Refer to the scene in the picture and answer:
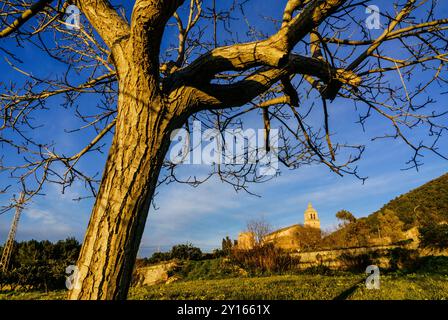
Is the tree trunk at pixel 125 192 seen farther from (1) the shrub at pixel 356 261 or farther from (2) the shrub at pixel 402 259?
(1) the shrub at pixel 356 261

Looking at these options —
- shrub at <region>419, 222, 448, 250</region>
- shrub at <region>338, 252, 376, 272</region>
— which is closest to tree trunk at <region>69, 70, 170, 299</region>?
shrub at <region>338, 252, 376, 272</region>

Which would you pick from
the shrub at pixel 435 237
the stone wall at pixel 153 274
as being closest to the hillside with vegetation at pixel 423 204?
the shrub at pixel 435 237

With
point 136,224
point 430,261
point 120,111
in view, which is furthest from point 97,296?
point 430,261

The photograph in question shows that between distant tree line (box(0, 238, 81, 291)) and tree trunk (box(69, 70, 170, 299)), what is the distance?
10906 millimetres

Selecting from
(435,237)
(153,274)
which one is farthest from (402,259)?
(153,274)

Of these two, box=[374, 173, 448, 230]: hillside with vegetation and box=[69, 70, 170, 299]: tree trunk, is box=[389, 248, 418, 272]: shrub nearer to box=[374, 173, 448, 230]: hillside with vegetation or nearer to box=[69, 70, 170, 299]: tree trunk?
box=[374, 173, 448, 230]: hillside with vegetation

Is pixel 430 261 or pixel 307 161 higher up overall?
pixel 307 161

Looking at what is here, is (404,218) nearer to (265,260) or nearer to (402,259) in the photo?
(402,259)

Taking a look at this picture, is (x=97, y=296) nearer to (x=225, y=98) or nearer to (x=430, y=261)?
(x=225, y=98)

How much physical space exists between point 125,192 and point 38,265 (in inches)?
571

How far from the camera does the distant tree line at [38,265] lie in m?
11.9

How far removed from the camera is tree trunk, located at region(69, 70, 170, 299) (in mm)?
1585
